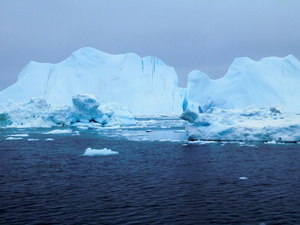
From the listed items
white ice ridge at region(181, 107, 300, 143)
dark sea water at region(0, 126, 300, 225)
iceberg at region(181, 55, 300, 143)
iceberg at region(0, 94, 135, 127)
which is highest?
iceberg at region(181, 55, 300, 143)

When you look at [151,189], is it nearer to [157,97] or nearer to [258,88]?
[258,88]

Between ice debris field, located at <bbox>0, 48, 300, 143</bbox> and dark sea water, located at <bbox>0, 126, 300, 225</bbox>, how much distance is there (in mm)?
8090

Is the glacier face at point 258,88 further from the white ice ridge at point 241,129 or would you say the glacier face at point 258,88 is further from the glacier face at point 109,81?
the white ice ridge at point 241,129

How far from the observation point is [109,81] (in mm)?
87750

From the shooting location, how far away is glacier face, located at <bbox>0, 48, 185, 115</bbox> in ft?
259

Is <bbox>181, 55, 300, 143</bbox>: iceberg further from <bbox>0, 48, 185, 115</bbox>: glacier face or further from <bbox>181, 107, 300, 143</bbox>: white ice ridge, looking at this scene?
<bbox>0, 48, 185, 115</bbox>: glacier face

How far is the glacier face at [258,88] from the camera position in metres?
57.6

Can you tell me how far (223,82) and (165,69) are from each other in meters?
31.7

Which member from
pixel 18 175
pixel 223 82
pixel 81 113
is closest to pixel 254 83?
pixel 223 82

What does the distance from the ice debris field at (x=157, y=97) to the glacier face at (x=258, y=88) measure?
0.51ft

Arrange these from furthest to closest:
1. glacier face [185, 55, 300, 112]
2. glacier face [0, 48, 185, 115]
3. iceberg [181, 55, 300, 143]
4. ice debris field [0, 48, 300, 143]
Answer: glacier face [0, 48, 185, 115] < glacier face [185, 55, 300, 112] < iceberg [181, 55, 300, 143] < ice debris field [0, 48, 300, 143]

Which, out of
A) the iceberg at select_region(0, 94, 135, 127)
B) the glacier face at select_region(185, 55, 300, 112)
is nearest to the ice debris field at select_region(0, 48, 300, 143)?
the iceberg at select_region(0, 94, 135, 127)

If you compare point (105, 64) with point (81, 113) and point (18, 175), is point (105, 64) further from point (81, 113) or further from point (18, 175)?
point (18, 175)

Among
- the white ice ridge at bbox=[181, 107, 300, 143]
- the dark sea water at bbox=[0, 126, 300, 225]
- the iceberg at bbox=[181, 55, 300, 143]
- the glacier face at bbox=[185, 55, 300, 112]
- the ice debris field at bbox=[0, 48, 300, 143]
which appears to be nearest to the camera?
the dark sea water at bbox=[0, 126, 300, 225]
